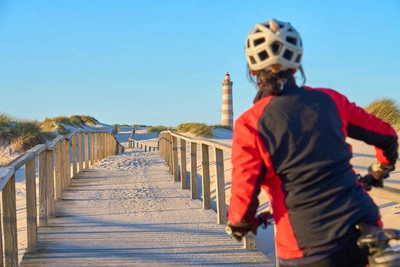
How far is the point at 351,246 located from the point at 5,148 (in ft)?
43.5

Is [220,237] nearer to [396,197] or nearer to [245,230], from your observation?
[396,197]

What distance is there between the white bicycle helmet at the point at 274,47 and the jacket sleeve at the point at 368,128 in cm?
25

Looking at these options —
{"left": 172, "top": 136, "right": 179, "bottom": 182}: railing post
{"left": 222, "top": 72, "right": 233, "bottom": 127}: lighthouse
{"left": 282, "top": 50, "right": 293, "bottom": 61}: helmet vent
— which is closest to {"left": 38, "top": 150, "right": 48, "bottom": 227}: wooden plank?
{"left": 282, "top": 50, "right": 293, "bottom": 61}: helmet vent

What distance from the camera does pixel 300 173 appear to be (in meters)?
1.99

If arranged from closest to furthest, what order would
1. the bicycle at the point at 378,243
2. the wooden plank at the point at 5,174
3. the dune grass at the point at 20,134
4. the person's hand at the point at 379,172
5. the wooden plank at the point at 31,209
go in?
the bicycle at the point at 378,243, the person's hand at the point at 379,172, the wooden plank at the point at 5,174, the wooden plank at the point at 31,209, the dune grass at the point at 20,134

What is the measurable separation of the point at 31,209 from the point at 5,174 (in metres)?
1.38

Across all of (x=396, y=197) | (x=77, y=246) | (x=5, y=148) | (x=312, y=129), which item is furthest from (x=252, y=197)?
(x=5, y=148)

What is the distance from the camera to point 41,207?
5.56m

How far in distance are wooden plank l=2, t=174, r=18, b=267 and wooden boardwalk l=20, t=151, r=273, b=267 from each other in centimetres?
52

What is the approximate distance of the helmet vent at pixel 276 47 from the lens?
210cm

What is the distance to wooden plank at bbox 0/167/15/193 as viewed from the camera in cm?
336

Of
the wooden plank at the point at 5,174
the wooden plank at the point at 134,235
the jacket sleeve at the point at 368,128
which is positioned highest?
the jacket sleeve at the point at 368,128

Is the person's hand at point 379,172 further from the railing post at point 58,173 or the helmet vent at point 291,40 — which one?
the railing post at point 58,173

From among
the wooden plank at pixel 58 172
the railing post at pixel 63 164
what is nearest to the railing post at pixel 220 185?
the wooden plank at pixel 58 172
